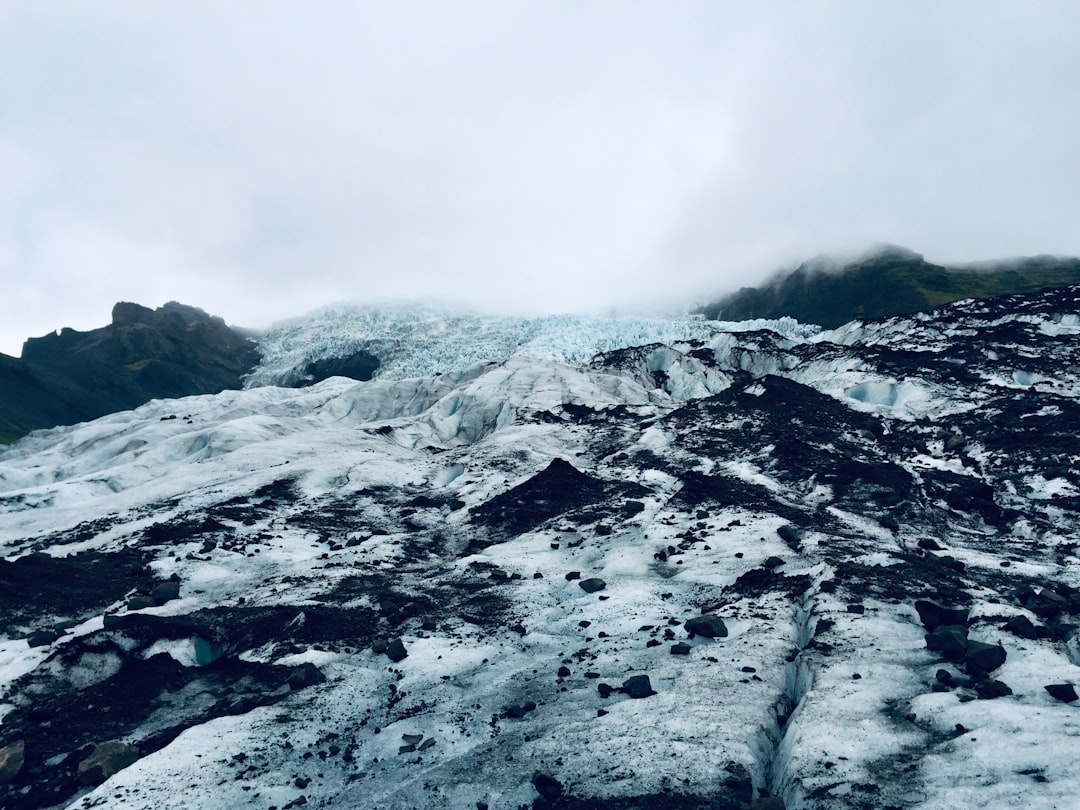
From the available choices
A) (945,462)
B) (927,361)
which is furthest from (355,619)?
(927,361)

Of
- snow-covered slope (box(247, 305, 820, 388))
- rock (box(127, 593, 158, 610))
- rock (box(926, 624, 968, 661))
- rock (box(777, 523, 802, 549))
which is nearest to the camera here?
rock (box(926, 624, 968, 661))

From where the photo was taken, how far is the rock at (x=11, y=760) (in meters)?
18.1

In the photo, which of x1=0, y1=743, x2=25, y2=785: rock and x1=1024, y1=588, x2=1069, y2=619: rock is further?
x1=1024, y1=588, x2=1069, y2=619: rock

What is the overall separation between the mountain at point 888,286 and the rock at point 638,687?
549 ft

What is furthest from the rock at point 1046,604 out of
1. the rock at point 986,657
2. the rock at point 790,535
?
the rock at point 790,535

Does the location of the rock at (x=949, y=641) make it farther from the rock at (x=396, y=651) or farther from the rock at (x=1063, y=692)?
the rock at (x=396, y=651)

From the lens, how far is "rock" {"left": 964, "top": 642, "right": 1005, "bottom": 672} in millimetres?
19438

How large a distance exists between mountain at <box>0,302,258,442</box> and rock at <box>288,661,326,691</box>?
137 meters

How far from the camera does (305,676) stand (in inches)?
881

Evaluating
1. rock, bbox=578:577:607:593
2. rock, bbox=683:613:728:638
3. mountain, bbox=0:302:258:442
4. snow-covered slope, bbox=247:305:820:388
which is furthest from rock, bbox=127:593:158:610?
mountain, bbox=0:302:258:442

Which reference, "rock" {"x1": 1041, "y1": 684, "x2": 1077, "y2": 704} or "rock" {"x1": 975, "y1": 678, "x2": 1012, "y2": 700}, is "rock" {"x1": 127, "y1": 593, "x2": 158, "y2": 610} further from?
"rock" {"x1": 1041, "y1": 684, "x2": 1077, "y2": 704}

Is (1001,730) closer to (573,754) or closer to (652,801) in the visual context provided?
(652,801)

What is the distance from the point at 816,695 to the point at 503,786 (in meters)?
9.08

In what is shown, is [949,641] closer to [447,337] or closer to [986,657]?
[986,657]
